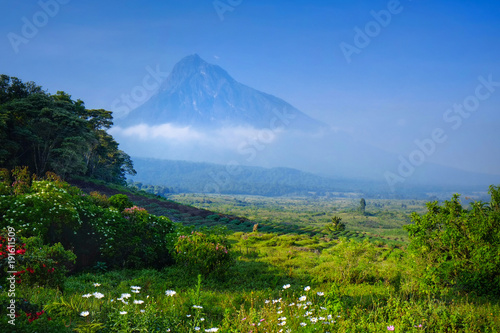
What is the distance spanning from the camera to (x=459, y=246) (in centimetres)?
714

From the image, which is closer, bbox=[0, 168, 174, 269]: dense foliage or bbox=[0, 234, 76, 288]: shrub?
bbox=[0, 234, 76, 288]: shrub

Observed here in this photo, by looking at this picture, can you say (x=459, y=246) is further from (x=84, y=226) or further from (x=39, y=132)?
(x=39, y=132)

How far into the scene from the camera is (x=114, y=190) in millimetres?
32688

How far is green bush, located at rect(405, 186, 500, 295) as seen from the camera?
22.1 ft

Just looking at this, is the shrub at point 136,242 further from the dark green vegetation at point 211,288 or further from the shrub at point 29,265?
the shrub at point 29,265

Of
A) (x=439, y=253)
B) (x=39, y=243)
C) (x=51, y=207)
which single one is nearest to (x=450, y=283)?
(x=439, y=253)

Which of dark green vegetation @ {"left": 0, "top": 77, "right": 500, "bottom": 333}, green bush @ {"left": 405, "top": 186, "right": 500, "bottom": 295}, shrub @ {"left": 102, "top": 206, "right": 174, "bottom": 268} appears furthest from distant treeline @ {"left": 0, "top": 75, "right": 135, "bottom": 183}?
green bush @ {"left": 405, "top": 186, "right": 500, "bottom": 295}

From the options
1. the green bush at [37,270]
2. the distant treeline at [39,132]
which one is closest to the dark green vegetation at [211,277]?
the green bush at [37,270]

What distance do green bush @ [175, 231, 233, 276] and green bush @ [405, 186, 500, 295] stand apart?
5.35 m

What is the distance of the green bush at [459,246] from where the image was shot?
22.1ft

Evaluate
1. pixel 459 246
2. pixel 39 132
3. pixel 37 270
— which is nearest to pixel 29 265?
pixel 37 270

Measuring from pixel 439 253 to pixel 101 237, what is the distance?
10.1 m

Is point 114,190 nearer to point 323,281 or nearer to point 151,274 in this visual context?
point 151,274

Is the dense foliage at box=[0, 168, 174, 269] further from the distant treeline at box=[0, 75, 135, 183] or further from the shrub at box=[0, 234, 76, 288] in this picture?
the distant treeline at box=[0, 75, 135, 183]
